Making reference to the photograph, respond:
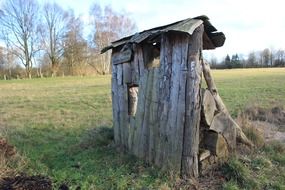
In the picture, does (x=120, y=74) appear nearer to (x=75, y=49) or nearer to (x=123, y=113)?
(x=123, y=113)

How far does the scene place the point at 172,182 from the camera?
4.27m

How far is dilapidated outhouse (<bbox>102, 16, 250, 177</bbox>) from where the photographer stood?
14.1ft

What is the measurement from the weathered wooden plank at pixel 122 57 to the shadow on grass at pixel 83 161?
1.87 metres

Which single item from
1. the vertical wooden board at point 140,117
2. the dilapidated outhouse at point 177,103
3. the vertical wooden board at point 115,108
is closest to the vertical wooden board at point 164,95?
the dilapidated outhouse at point 177,103

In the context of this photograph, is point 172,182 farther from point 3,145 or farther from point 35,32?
point 35,32

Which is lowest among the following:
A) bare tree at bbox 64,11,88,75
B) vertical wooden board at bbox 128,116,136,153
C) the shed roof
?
vertical wooden board at bbox 128,116,136,153

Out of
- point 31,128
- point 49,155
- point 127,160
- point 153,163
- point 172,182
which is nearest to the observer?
point 172,182

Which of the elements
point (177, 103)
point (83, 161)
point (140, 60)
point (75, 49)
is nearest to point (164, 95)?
point (177, 103)

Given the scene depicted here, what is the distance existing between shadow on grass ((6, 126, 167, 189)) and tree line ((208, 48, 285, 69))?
6050 centimetres

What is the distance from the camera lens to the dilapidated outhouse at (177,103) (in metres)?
4.29

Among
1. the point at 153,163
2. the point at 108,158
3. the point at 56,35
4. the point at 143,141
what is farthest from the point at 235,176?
the point at 56,35

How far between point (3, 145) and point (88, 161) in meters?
1.63

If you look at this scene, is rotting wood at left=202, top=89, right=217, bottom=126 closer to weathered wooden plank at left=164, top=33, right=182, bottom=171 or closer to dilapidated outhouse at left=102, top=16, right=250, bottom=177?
dilapidated outhouse at left=102, top=16, right=250, bottom=177

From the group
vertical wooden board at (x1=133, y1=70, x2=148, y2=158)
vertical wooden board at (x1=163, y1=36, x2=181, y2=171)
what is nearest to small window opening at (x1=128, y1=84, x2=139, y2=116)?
vertical wooden board at (x1=133, y1=70, x2=148, y2=158)
